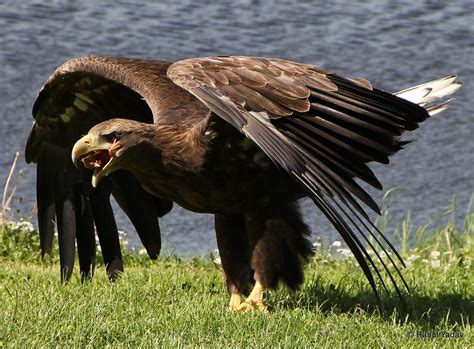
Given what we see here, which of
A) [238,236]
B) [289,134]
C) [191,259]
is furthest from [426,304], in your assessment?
[191,259]

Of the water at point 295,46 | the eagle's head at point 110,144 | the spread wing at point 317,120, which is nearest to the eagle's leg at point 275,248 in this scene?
the spread wing at point 317,120

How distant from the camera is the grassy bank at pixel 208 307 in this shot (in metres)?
5.39

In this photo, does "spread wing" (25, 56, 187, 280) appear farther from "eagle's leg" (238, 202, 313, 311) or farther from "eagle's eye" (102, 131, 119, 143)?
"eagle's leg" (238, 202, 313, 311)

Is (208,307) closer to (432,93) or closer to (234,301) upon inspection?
(234,301)

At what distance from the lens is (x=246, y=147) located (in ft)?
19.6

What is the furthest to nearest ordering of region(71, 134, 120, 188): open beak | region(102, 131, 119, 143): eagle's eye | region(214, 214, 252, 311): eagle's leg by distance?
1. region(214, 214, 252, 311): eagle's leg
2. region(102, 131, 119, 143): eagle's eye
3. region(71, 134, 120, 188): open beak

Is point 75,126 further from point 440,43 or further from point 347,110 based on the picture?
point 440,43

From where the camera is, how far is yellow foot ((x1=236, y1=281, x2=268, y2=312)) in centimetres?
618

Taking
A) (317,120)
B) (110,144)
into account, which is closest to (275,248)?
(317,120)

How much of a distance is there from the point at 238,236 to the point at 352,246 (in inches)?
50.1

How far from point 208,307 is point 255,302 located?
296 mm

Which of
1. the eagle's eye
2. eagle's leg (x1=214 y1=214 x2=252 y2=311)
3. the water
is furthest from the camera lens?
the water

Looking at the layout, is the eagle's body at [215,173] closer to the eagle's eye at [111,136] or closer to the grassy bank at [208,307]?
the eagle's eye at [111,136]

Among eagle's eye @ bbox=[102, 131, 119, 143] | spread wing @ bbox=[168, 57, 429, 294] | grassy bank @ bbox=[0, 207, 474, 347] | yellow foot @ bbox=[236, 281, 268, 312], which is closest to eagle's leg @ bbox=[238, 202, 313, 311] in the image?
yellow foot @ bbox=[236, 281, 268, 312]
